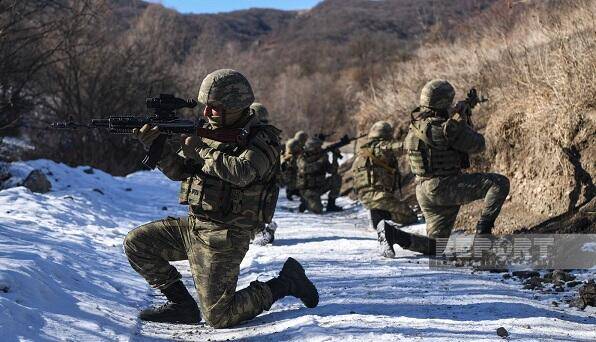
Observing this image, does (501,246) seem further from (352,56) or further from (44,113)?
(352,56)

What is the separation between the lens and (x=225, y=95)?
459 centimetres

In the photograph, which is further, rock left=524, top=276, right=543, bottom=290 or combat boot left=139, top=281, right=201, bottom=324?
rock left=524, top=276, right=543, bottom=290

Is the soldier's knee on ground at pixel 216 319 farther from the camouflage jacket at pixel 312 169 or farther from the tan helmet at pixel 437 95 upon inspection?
the camouflage jacket at pixel 312 169

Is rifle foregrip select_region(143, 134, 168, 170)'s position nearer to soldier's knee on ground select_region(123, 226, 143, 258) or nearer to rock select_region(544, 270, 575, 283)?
soldier's knee on ground select_region(123, 226, 143, 258)

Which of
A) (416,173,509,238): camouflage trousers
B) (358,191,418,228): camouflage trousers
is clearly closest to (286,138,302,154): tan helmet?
(358,191,418,228): camouflage trousers

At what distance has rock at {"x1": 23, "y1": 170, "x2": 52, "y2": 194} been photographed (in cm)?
1132

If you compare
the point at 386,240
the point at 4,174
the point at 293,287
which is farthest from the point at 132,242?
the point at 4,174

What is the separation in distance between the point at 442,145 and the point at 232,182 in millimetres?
3052

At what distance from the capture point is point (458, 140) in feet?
21.9

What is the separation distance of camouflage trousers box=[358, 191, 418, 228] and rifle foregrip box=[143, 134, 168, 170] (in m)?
5.91

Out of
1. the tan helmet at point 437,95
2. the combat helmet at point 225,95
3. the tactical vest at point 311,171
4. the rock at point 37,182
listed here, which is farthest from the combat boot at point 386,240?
the rock at point 37,182

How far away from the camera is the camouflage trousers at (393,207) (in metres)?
9.92

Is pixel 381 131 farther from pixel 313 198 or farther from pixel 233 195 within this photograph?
pixel 233 195

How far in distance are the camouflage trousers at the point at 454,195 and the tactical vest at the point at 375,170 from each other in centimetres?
320
